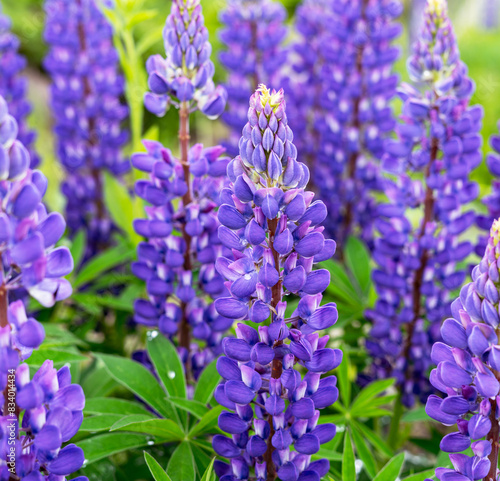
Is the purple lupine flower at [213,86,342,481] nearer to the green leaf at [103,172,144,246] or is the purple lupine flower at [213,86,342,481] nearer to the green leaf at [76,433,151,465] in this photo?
the green leaf at [76,433,151,465]

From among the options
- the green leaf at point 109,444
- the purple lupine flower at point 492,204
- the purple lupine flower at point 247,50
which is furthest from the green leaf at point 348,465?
the purple lupine flower at point 247,50

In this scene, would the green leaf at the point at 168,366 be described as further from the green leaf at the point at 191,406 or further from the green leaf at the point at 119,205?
the green leaf at the point at 119,205

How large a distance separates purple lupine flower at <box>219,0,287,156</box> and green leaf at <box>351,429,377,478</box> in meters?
1.53

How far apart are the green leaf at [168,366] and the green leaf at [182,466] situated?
17 centimetres

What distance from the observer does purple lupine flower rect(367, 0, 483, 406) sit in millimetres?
2156

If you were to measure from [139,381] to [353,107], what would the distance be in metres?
1.73

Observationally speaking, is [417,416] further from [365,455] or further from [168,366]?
[168,366]

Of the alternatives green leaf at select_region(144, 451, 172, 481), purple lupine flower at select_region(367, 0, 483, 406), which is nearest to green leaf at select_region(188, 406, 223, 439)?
green leaf at select_region(144, 451, 172, 481)

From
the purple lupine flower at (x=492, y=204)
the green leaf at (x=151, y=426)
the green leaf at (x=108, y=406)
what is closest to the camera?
the green leaf at (x=151, y=426)

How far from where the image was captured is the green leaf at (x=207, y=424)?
172cm

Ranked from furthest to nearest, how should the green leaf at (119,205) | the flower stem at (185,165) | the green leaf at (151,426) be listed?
the green leaf at (119,205) → the flower stem at (185,165) → the green leaf at (151,426)

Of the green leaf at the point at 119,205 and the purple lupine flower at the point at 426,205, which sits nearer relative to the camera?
the purple lupine flower at the point at 426,205

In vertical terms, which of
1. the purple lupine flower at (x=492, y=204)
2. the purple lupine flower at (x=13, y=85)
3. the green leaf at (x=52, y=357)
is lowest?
the green leaf at (x=52, y=357)

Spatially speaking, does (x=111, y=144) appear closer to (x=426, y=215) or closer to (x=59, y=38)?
(x=59, y=38)
